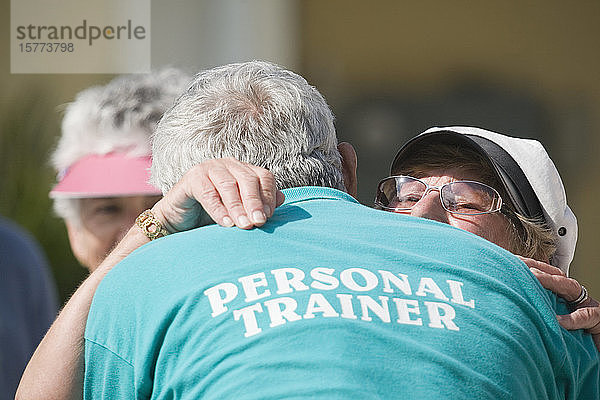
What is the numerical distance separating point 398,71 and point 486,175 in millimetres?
1864

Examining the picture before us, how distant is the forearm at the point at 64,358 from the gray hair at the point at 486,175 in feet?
3.66

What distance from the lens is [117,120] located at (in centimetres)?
313

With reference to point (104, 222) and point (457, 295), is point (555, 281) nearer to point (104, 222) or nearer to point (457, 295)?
point (457, 295)

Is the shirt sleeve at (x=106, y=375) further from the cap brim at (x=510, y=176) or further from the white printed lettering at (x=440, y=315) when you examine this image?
the cap brim at (x=510, y=176)

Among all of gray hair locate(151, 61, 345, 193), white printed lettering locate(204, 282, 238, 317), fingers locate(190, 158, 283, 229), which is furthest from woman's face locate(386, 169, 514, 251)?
white printed lettering locate(204, 282, 238, 317)

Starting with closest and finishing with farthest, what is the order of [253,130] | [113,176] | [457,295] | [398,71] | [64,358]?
[457,295], [64,358], [253,130], [113,176], [398,71]

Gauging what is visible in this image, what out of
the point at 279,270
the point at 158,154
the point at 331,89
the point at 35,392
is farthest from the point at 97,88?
the point at 279,270

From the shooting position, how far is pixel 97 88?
12.6 feet

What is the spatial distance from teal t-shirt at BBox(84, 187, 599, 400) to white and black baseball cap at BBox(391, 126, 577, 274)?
2.31ft

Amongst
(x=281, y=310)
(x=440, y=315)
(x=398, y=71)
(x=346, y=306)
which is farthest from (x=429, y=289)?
(x=398, y=71)

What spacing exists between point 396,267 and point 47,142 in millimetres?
2856

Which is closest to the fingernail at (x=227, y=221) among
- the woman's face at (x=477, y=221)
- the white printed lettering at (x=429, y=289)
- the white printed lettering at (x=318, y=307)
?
the white printed lettering at (x=318, y=307)

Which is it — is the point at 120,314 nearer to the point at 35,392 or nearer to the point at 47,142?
the point at 35,392

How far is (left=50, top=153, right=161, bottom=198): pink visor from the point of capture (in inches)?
121
